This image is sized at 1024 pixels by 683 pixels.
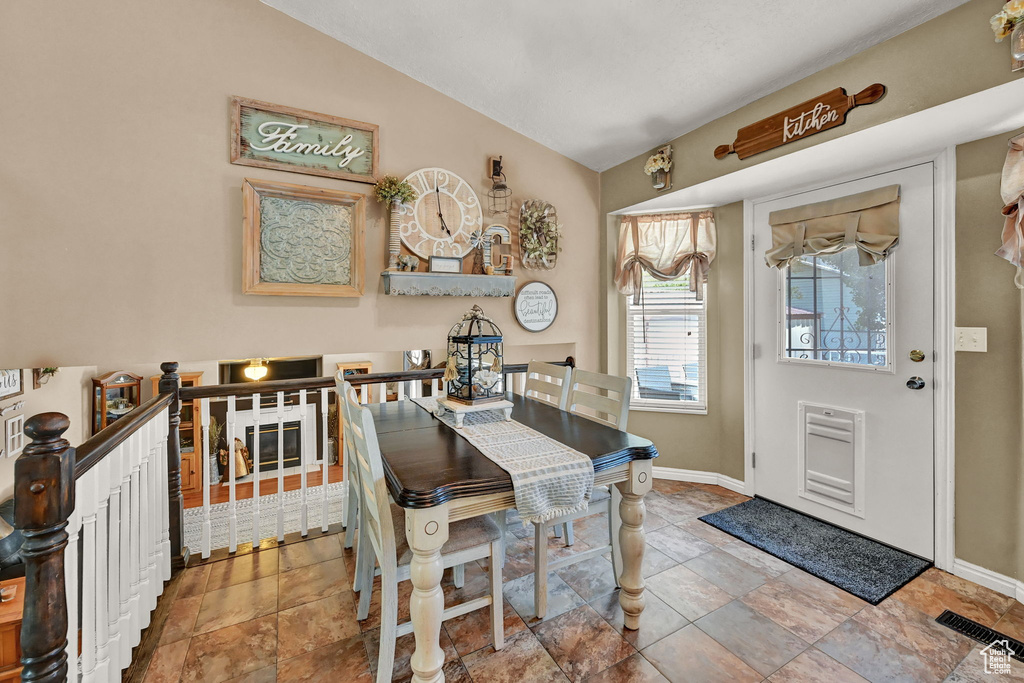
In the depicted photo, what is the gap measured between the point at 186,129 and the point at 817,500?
4267mm

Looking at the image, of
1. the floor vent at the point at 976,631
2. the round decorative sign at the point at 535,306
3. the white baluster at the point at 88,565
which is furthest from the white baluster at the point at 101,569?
the floor vent at the point at 976,631

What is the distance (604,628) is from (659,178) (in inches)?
107

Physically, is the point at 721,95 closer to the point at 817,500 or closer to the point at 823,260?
the point at 823,260

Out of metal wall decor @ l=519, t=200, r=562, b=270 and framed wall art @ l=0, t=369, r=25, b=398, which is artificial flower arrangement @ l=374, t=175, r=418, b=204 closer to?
metal wall decor @ l=519, t=200, r=562, b=270

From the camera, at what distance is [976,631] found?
184 cm

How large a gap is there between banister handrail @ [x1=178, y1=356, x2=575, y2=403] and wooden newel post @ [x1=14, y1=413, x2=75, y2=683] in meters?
1.39

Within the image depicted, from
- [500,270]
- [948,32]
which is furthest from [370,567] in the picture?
[948,32]

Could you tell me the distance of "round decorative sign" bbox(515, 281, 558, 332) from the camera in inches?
131

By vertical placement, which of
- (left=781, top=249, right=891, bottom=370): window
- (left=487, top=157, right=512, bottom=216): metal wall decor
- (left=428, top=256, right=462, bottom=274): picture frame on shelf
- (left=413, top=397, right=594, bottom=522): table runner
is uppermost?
(left=487, top=157, right=512, bottom=216): metal wall decor

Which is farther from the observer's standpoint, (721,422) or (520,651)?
(721,422)

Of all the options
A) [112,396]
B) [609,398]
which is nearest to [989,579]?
[609,398]

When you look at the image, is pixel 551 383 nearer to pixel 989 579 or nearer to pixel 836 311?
pixel 836 311

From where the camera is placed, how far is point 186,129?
7.73 feet

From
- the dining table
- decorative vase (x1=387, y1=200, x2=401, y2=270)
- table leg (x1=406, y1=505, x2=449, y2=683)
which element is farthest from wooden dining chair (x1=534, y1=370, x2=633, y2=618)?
decorative vase (x1=387, y1=200, x2=401, y2=270)
